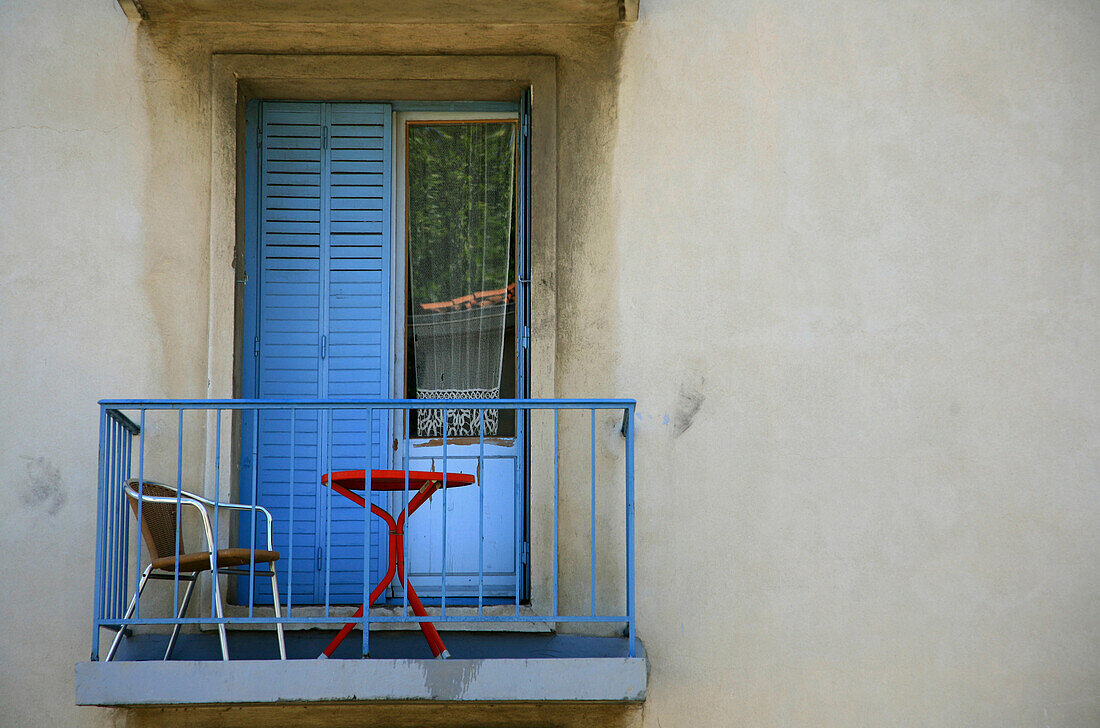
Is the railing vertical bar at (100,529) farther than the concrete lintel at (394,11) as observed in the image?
No

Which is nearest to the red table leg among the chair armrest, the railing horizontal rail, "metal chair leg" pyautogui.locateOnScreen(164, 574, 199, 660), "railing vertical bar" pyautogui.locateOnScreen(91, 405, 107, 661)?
the railing horizontal rail

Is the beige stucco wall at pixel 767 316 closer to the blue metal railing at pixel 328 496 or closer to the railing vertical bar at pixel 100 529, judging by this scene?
the blue metal railing at pixel 328 496

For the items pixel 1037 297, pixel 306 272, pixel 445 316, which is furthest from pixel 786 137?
pixel 306 272

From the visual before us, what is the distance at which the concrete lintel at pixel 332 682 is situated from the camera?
402cm

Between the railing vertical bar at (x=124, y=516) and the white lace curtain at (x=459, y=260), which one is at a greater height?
the white lace curtain at (x=459, y=260)

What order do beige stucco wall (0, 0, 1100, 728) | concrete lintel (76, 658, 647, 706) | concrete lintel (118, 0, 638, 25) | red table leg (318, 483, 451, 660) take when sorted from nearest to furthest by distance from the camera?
1. concrete lintel (76, 658, 647, 706)
2. red table leg (318, 483, 451, 660)
3. beige stucco wall (0, 0, 1100, 728)
4. concrete lintel (118, 0, 638, 25)

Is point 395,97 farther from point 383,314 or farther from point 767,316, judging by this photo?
point 767,316

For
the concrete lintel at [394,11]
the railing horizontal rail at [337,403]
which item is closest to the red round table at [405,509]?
the railing horizontal rail at [337,403]

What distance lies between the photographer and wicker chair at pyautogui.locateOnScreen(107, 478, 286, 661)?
13.5 ft

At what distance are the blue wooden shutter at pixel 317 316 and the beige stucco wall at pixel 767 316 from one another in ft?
1.13

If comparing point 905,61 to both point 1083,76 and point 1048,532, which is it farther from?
point 1048,532

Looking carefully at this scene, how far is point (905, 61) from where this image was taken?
5066mm

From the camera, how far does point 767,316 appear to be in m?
4.96

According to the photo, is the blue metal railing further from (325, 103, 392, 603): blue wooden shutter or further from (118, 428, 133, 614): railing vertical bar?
(325, 103, 392, 603): blue wooden shutter
